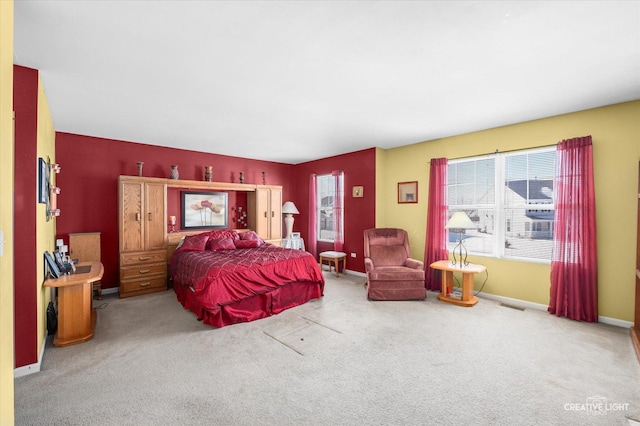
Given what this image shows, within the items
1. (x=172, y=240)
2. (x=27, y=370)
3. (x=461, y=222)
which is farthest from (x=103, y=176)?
(x=461, y=222)

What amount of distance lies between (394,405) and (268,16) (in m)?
2.76

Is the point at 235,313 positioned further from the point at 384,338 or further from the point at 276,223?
the point at 276,223

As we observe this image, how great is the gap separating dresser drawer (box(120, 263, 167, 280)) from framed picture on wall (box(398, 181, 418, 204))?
174 inches

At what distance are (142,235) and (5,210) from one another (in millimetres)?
3654

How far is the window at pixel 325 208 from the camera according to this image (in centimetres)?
648

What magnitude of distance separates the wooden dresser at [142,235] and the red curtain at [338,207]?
3.28m

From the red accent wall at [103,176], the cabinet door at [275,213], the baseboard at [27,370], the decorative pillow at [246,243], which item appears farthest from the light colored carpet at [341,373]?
the cabinet door at [275,213]

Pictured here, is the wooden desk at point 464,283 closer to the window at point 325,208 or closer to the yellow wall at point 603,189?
the yellow wall at point 603,189

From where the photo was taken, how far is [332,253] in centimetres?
583

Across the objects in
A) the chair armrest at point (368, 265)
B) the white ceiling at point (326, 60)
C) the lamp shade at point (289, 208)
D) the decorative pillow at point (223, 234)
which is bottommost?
the chair armrest at point (368, 265)

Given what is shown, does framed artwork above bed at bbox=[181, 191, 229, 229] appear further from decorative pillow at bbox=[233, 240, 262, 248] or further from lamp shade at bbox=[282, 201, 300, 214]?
lamp shade at bbox=[282, 201, 300, 214]

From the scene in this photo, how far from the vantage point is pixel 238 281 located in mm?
3445

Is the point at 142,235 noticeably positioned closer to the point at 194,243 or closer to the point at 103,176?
the point at 194,243

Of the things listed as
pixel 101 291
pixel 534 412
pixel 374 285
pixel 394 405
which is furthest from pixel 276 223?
pixel 534 412
